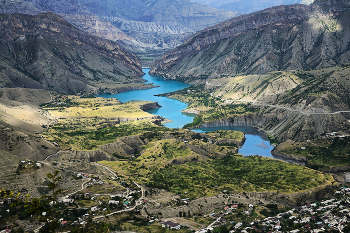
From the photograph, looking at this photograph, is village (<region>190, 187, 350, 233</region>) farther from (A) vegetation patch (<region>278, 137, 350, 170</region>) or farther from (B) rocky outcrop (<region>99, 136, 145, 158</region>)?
(B) rocky outcrop (<region>99, 136, 145, 158</region>)

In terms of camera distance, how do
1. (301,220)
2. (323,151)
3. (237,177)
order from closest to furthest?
1. (301,220)
2. (237,177)
3. (323,151)

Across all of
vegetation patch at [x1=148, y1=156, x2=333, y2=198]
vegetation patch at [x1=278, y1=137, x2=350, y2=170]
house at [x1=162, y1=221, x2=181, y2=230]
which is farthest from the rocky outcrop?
house at [x1=162, y1=221, x2=181, y2=230]

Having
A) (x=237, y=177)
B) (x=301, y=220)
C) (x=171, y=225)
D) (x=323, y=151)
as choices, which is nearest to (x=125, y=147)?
(x=237, y=177)

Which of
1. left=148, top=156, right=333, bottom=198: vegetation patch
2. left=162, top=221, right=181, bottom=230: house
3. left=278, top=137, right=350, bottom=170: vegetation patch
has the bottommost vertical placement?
left=162, top=221, right=181, bottom=230: house

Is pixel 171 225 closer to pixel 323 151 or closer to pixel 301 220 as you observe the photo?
pixel 301 220

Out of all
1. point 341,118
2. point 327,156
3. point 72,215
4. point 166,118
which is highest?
point 166,118

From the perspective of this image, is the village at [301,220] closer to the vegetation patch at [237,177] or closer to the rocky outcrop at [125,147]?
the vegetation patch at [237,177]

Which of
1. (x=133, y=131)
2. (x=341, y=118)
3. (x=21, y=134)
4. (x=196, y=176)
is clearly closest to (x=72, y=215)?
(x=196, y=176)

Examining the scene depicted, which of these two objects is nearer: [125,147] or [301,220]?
[301,220]

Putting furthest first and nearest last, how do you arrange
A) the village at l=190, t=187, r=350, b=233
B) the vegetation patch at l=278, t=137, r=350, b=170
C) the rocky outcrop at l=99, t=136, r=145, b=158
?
the rocky outcrop at l=99, t=136, r=145, b=158 < the vegetation patch at l=278, t=137, r=350, b=170 < the village at l=190, t=187, r=350, b=233

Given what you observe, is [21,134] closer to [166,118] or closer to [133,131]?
[133,131]

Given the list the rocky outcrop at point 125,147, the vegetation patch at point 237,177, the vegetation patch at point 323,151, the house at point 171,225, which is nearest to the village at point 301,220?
the house at point 171,225
